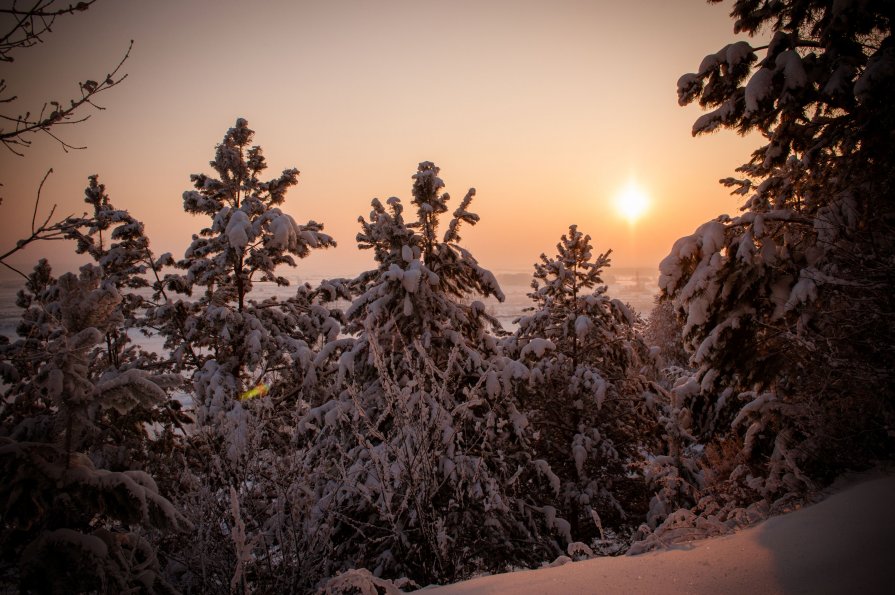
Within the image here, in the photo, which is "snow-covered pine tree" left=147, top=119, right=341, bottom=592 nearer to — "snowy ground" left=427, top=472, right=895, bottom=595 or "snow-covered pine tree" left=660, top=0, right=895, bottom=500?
"snowy ground" left=427, top=472, right=895, bottom=595

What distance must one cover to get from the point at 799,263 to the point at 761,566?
446cm

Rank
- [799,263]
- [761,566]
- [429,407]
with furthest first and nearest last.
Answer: [429,407] < [799,263] < [761,566]

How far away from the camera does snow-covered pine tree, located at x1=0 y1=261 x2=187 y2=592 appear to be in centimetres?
214

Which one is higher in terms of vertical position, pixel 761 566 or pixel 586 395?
pixel 586 395

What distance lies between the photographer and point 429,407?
6027mm

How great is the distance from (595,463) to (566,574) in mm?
8170

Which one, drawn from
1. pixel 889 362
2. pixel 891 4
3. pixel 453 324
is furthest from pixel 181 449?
pixel 891 4

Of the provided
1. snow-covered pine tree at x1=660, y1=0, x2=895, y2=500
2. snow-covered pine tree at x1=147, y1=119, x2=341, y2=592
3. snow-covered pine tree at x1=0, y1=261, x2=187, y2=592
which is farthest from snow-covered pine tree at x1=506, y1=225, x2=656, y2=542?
snow-covered pine tree at x1=0, y1=261, x2=187, y2=592

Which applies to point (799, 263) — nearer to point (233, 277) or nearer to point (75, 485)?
point (75, 485)

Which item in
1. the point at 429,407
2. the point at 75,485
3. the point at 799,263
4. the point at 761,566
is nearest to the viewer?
the point at 75,485

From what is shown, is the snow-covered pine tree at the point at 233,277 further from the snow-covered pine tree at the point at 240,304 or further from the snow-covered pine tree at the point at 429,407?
the snow-covered pine tree at the point at 429,407

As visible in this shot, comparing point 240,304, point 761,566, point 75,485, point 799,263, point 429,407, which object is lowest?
point 761,566

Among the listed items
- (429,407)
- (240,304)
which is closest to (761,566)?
(429,407)

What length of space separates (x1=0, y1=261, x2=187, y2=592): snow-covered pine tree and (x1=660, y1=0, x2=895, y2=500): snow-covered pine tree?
6.09 meters
